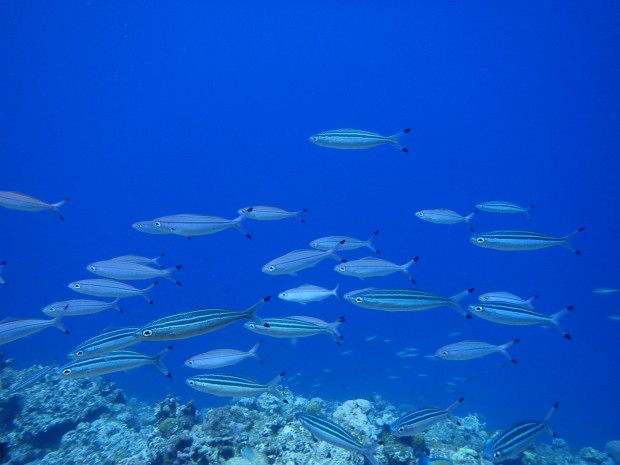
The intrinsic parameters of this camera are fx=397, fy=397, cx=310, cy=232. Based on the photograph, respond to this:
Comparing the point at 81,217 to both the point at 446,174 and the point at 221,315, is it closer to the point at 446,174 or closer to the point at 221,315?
the point at 446,174

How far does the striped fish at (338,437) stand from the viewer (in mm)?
5547

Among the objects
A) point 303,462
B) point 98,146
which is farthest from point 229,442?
point 98,146

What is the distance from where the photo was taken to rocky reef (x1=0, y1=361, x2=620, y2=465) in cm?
698

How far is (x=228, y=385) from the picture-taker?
6.04 m

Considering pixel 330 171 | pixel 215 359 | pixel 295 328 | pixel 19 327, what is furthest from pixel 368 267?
pixel 330 171

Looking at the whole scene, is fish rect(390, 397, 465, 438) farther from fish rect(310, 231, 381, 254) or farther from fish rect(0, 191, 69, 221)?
fish rect(0, 191, 69, 221)

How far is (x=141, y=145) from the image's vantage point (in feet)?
352

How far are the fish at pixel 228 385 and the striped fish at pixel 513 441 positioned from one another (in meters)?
3.04

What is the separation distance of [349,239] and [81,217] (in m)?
113

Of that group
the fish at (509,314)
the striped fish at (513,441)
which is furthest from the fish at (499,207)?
the striped fish at (513,441)

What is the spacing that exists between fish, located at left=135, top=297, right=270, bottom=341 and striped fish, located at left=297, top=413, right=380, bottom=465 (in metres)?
2.49

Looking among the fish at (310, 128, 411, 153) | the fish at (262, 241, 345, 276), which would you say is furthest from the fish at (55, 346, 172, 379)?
the fish at (310, 128, 411, 153)

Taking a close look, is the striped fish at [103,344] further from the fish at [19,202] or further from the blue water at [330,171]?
the blue water at [330,171]

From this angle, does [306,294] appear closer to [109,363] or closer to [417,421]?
[417,421]
